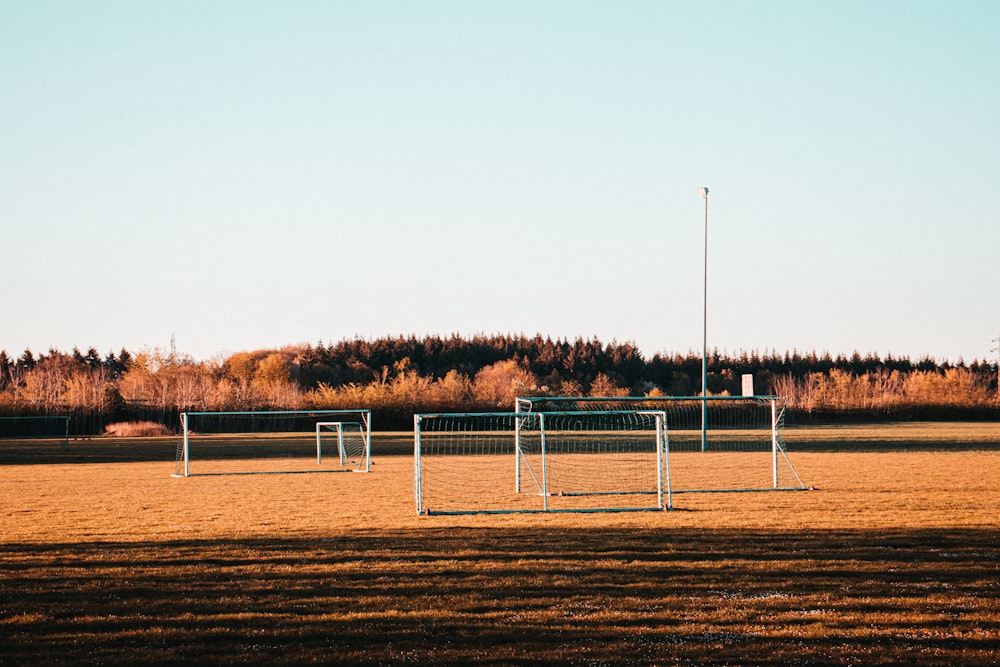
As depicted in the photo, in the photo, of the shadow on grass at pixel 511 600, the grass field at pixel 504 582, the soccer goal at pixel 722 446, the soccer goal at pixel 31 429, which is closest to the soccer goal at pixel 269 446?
the soccer goal at pixel 722 446

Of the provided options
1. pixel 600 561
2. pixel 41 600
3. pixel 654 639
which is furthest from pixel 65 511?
pixel 654 639

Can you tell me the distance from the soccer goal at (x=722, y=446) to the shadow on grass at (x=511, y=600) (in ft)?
26.8

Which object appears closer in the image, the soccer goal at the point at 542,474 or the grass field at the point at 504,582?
the grass field at the point at 504,582

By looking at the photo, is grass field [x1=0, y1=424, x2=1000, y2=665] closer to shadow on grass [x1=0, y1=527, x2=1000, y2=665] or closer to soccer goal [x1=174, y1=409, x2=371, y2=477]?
shadow on grass [x1=0, y1=527, x2=1000, y2=665]

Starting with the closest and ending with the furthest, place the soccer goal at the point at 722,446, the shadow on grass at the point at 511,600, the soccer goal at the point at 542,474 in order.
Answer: the shadow on grass at the point at 511,600
the soccer goal at the point at 542,474
the soccer goal at the point at 722,446

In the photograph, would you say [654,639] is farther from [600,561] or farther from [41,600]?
[41,600]

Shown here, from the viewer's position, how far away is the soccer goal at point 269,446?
29822mm

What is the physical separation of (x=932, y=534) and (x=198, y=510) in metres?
12.1

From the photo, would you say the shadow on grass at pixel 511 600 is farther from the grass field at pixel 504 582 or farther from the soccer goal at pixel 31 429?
the soccer goal at pixel 31 429

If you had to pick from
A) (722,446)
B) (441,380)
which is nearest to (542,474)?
(722,446)

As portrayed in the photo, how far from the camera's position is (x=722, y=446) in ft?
132

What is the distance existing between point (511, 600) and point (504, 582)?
94 centimetres


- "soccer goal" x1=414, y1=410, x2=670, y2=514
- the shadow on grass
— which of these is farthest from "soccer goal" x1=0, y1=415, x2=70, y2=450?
the shadow on grass

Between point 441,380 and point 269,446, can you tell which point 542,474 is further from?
point 441,380
